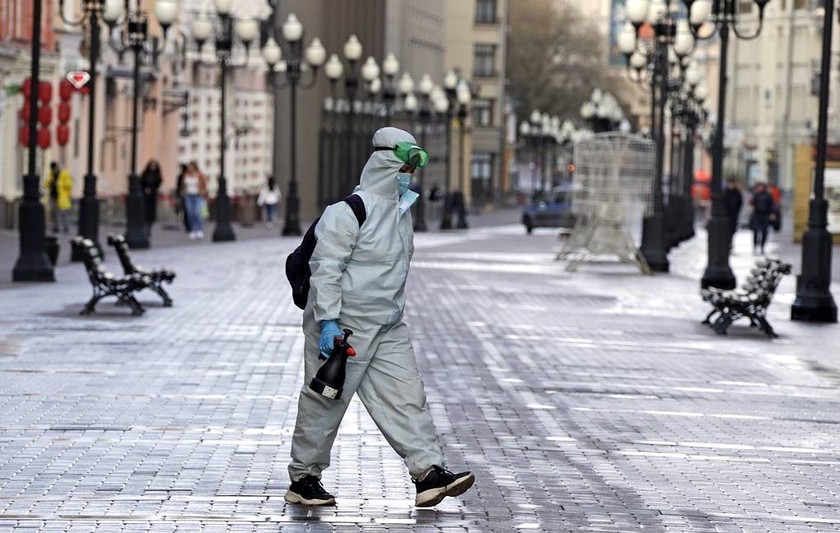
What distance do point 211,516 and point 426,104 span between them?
5896 centimetres

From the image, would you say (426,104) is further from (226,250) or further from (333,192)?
(226,250)

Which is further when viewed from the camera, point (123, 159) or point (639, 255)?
point (123, 159)

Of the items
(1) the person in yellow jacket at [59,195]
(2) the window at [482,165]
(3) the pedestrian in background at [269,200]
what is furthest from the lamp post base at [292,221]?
(2) the window at [482,165]

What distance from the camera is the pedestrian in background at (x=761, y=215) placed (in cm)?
4943

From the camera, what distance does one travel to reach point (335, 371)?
32.1ft

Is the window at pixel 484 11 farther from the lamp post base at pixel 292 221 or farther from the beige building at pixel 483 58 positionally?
the lamp post base at pixel 292 221

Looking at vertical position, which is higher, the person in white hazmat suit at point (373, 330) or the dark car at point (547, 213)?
the person in white hazmat suit at point (373, 330)

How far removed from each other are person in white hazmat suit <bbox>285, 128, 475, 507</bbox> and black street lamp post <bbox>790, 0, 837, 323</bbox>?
14610mm

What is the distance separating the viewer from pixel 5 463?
1127cm

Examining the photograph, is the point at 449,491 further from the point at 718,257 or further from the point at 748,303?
the point at 718,257

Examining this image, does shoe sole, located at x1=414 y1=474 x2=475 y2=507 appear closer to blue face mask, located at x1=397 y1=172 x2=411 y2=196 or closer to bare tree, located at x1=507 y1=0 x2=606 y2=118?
blue face mask, located at x1=397 y1=172 x2=411 y2=196

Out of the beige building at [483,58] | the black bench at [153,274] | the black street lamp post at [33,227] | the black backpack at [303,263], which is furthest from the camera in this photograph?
the beige building at [483,58]

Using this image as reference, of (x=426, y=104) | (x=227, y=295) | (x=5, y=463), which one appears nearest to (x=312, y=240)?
(x=5, y=463)

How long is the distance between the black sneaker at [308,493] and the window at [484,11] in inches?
4703
